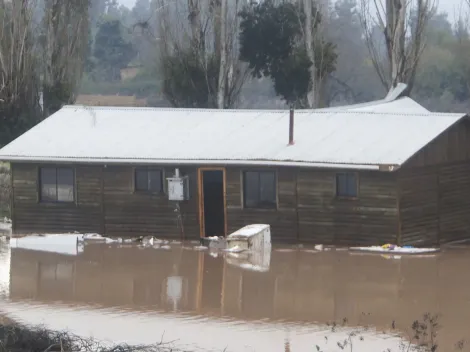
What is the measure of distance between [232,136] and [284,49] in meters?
14.4

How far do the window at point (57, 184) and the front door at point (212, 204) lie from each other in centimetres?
312

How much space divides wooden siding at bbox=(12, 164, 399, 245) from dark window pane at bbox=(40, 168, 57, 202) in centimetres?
18

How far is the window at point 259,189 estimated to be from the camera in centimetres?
2753

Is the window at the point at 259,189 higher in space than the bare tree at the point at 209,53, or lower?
lower

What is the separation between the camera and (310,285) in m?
23.0

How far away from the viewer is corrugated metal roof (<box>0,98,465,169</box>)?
26.9 meters

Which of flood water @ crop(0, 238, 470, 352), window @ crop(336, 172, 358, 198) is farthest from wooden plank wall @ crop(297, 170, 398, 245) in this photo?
flood water @ crop(0, 238, 470, 352)

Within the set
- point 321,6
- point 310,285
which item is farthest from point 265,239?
point 321,6

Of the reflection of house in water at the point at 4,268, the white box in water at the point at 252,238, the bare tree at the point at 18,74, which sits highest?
the bare tree at the point at 18,74

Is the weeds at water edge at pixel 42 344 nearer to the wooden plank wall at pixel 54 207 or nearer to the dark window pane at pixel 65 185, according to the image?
the wooden plank wall at pixel 54 207

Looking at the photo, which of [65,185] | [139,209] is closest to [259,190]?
[139,209]

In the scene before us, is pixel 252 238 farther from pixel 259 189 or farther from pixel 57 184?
pixel 57 184

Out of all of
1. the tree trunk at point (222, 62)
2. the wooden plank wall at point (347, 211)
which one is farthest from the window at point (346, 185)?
the tree trunk at point (222, 62)

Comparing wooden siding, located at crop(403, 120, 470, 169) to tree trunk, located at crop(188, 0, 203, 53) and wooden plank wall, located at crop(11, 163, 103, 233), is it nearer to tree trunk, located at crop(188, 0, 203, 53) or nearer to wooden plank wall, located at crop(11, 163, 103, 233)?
wooden plank wall, located at crop(11, 163, 103, 233)
